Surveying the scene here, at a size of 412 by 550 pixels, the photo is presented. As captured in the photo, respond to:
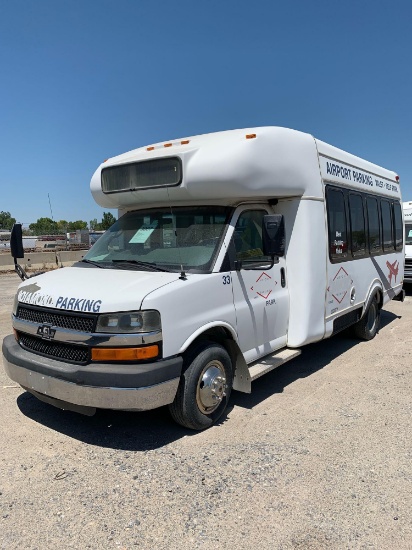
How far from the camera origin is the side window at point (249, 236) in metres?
4.36

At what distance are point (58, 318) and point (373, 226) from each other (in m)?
5.43

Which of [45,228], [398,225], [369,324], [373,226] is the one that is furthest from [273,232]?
[45,228]

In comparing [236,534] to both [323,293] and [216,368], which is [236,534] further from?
[323,293]

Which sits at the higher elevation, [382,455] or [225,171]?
[225,171]

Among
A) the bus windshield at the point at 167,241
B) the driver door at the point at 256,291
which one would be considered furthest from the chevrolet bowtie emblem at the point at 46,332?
the driver door at the point at 256,291

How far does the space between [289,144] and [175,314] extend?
7.88ft

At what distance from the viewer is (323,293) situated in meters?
5.34

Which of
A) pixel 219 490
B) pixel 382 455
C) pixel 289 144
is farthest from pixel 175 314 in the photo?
pixel 289 144

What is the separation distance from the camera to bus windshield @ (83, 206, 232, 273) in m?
4.14

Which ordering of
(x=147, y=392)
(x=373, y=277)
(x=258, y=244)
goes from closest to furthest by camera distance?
1. (x=147, y=392)
2. (x=258, y=244)
3. (x=373, y=277)

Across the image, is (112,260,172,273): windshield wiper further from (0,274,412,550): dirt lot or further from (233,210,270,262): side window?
(0,274,412,550): dirt lot

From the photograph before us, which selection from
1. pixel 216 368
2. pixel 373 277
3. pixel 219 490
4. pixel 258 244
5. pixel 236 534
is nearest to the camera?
pixel 236 534

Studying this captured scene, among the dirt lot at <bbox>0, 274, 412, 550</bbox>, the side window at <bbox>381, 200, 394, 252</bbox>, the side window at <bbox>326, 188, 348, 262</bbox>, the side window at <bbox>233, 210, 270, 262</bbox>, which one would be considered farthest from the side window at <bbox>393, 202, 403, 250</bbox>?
the side window at <bbox>233, 210, 270, 262</bbox>

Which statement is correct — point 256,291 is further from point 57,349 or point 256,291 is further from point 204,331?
point 57,349
